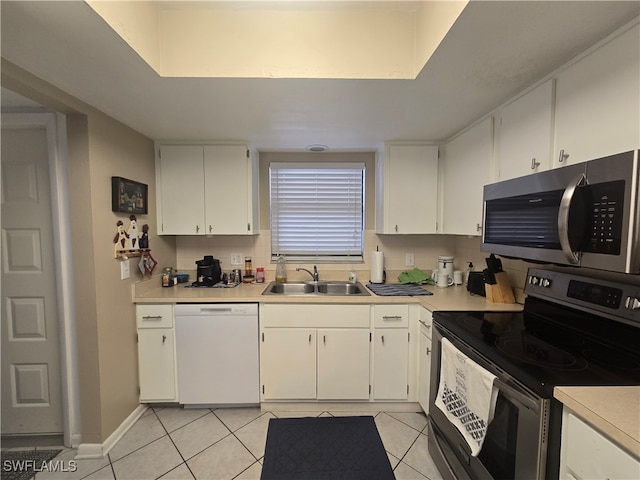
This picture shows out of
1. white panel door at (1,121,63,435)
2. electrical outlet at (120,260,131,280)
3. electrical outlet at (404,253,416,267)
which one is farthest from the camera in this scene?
electrical outlet at (404,253,416,267)

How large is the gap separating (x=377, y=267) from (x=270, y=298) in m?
1.06

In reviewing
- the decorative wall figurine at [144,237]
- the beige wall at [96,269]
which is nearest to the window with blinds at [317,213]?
the decorative wall figurine at [144,237]

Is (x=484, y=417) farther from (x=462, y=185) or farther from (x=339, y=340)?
(x=462, y=185)

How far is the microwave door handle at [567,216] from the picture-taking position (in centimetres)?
89

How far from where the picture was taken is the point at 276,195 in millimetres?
2736

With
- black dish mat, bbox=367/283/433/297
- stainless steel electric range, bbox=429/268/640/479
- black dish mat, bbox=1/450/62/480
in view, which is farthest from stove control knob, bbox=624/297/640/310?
black dish mat, bbox=1/450/62/480

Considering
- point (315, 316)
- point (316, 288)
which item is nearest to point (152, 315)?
point (315, 316)

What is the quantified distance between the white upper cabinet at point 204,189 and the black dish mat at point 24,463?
1.63 meters

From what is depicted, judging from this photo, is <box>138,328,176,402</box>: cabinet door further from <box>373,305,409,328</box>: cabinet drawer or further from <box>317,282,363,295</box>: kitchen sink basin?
<box>373,305,409,328</box>: cabinet drawer

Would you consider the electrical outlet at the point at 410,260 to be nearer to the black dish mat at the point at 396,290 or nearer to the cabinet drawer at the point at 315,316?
the black dish mat at the point at 396,290

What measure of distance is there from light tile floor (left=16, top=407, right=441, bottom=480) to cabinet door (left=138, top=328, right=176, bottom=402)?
6.7 inches

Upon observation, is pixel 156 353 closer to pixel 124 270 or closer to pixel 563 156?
pixel 124 270

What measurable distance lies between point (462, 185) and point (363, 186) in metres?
0.96

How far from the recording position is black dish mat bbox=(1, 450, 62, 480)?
1565mm
